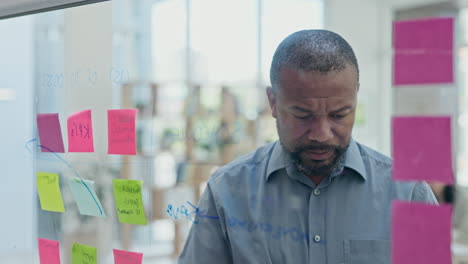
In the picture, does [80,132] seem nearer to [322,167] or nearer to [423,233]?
[322,167]

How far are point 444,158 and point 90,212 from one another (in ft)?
2.70

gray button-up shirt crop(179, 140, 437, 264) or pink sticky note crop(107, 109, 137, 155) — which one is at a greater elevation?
pink sticky note crop(107, 109, 137, 155)

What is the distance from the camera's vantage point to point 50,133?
1.29 m

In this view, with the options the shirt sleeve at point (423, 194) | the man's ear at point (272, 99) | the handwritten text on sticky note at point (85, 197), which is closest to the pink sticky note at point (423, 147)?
the shirt sleeve at point (423, 194)

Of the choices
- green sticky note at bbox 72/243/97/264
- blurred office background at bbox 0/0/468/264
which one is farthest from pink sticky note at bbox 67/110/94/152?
green sticky note at bbox 72/243/97/264

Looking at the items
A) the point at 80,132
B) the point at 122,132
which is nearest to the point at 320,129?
the point at 122,132

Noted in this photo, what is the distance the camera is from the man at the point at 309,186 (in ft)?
2.84

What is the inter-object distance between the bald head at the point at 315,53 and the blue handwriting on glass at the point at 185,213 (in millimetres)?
311

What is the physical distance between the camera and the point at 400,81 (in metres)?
0.80

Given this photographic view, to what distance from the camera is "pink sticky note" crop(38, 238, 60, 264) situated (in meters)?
1.30

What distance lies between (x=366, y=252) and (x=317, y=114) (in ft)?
0.84

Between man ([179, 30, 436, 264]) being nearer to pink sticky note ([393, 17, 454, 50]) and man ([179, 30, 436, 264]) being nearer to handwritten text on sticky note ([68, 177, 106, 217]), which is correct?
pink sticky note ([393, 17, 454, 50])

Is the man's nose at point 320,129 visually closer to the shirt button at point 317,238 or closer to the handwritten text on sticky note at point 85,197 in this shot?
the shirt button at point 317,238

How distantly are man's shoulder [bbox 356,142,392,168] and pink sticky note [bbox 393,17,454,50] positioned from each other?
0.66 feet
